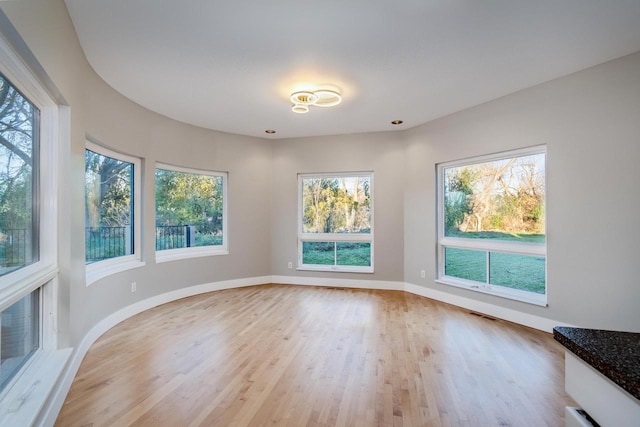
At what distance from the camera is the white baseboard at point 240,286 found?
6.81ft

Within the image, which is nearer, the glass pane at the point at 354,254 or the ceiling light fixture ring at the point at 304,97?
the ceiling light fixture ring at the point at 304,97

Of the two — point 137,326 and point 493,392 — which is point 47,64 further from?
point 493,392

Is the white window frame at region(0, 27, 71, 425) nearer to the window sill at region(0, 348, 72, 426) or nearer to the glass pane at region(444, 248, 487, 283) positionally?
the window sill at region(0, 348, 72, 426)

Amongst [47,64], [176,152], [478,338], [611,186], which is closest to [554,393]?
[478,338]

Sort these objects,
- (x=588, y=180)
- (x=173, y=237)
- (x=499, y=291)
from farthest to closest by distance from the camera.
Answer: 1. (x=173, y=237)
2. (x=499, y=291)
3. (x=588, y=180)

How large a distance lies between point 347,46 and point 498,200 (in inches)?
109

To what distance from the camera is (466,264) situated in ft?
14.7

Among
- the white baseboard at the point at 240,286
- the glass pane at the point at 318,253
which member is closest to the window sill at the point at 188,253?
the white baseboard at the point at 240,286

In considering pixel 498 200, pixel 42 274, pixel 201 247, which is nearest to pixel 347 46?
pixel 42 274

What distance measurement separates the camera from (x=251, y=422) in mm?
1924

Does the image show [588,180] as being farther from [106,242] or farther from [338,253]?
[106,242]

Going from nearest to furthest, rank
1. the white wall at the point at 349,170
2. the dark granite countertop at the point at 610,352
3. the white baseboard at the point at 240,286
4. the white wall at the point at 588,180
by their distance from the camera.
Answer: the dark granite countertop at the point at 610,352, the white baseboard at the point at 240,286, the white wall at the point at 588,180, the white wall at the point at 349,170

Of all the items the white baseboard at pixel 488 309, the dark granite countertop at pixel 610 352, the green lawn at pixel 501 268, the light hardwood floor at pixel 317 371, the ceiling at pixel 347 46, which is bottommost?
the light hardwood floor at pixel 317 371

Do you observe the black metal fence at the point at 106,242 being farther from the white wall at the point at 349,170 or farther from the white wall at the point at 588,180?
the white wall at the point at 588,180
